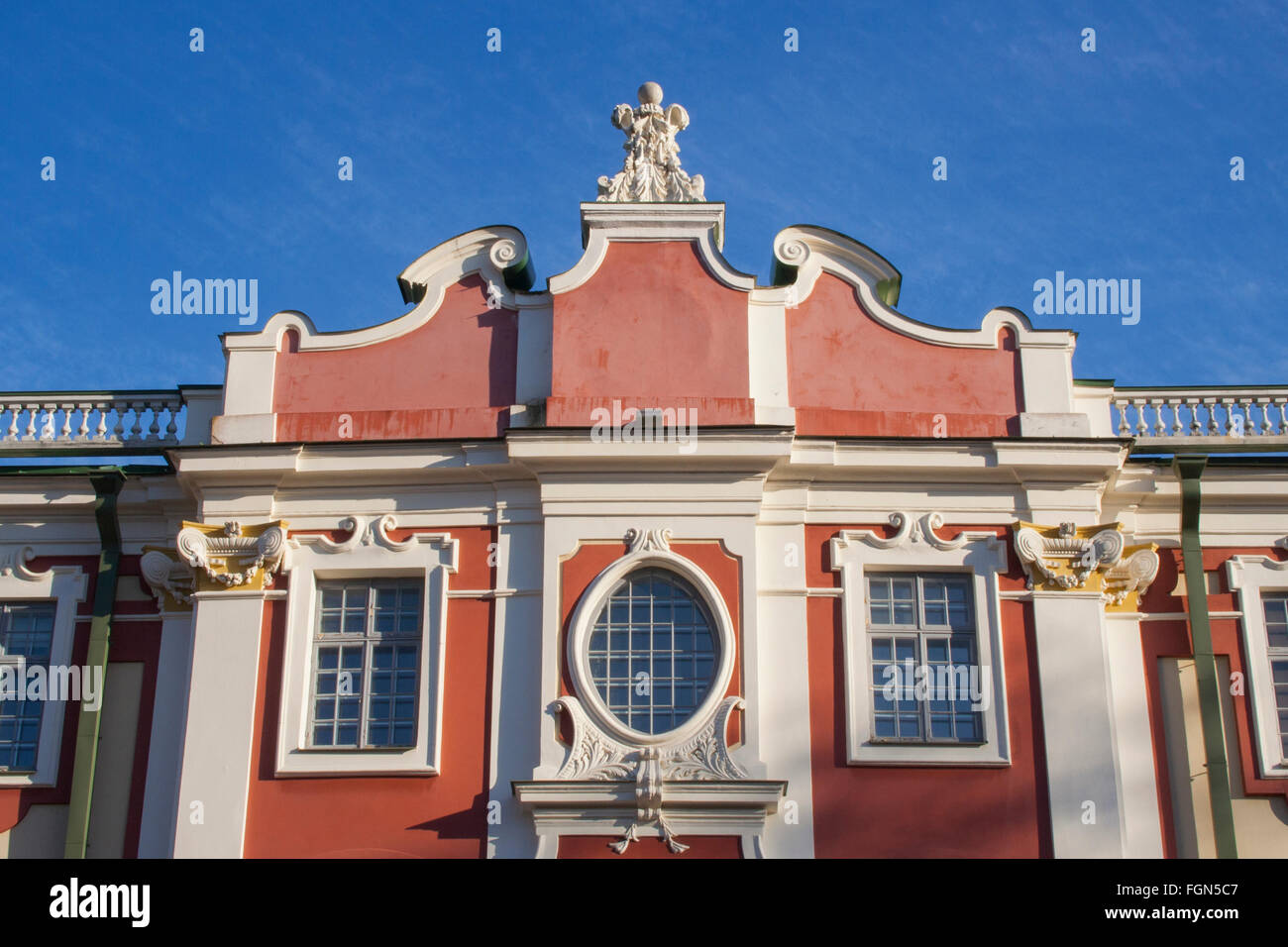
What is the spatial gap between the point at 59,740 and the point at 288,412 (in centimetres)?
376

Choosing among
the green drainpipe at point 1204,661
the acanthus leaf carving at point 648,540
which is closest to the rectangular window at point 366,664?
the acanthus leaf carving at point 648,540

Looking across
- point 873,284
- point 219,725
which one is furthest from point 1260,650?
point 219,725

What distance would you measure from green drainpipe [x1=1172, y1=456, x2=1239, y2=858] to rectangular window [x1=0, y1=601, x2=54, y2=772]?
10.9 metres

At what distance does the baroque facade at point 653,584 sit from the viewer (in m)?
15.7

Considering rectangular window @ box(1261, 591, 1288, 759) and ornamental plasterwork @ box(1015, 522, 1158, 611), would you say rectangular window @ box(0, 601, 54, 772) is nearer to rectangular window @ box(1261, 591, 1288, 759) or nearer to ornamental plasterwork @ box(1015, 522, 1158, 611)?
ornamental plasterwork @ box(1015, 522, 1158, 611)

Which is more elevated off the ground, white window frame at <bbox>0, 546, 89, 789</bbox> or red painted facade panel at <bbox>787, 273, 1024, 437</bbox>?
red painted facade panel at <bbox>787, 273, 1024, 437</bbox>

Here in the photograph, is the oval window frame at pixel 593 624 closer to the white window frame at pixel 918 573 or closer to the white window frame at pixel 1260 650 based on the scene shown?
the white window frame at pixel 918 573

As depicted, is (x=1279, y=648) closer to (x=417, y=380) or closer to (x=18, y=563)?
(x=417, y=380)

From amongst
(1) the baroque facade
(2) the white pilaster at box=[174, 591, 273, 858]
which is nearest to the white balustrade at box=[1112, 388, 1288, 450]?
(1) the baroque facade

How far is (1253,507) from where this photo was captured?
17375mm

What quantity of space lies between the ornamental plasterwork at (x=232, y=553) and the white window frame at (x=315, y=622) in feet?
0.69

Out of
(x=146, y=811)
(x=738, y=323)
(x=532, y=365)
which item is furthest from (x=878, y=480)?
(x=146, y=811)

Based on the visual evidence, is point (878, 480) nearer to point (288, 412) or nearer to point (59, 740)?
point (288, 412)

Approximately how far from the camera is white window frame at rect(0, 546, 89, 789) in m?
16.8
